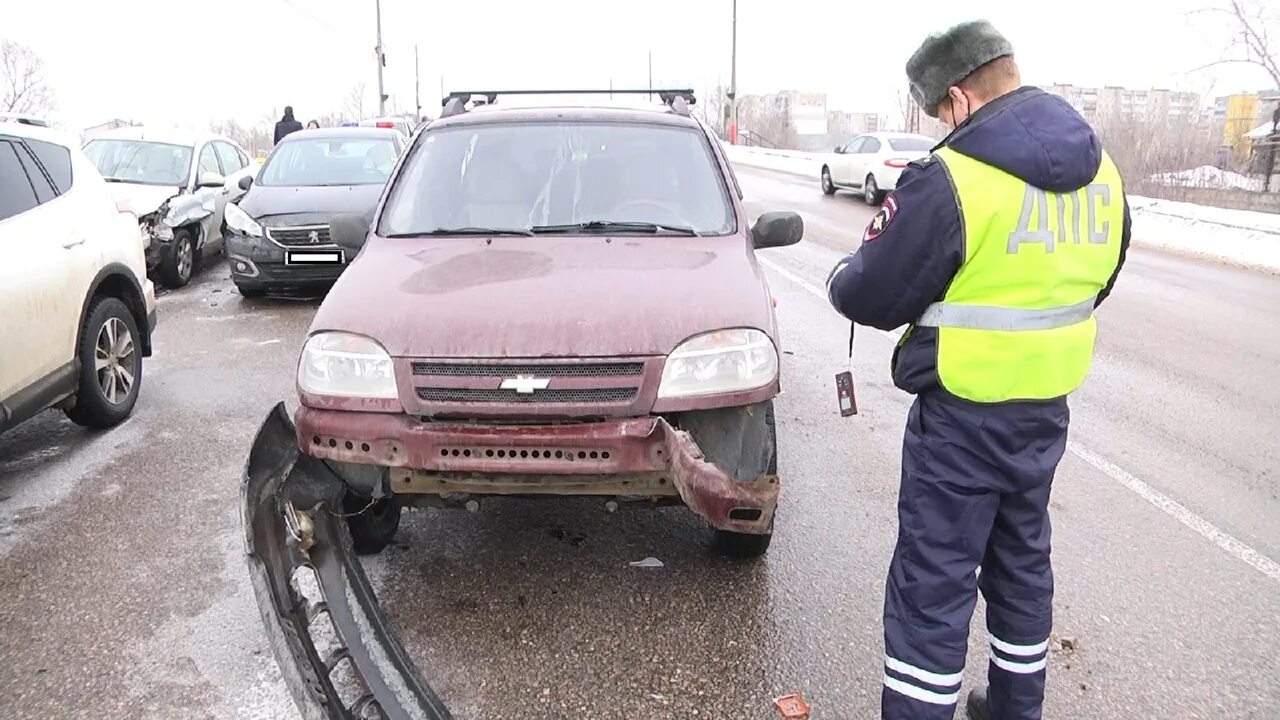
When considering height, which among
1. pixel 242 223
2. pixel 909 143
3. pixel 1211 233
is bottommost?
pixel 1211 233

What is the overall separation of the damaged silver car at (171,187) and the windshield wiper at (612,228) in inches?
273

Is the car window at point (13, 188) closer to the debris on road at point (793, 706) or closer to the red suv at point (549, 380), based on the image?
the red suv at point (549, 380)

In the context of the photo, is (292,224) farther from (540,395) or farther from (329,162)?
(540,395)

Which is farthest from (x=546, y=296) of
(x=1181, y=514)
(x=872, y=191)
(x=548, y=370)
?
(x=872, y=191)

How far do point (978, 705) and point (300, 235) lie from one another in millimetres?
7558

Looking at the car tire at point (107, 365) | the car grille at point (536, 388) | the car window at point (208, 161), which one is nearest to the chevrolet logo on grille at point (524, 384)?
the car grille at point (536, 388)

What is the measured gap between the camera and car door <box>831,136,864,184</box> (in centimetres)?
2012

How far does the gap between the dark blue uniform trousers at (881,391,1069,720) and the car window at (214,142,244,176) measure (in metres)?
11.3

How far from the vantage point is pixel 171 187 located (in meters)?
10.0

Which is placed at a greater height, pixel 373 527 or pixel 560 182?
pixel 560 182

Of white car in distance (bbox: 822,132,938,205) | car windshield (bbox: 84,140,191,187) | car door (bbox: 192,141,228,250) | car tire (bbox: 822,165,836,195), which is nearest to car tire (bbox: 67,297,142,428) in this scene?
car door (bbox: 192,141,228,250)

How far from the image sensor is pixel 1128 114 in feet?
Answer: 103

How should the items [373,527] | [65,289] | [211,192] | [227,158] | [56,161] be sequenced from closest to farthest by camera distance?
1. [373,527]
2. [65,289]
3. [56,161]
4. [211,192]
5. [227,158]

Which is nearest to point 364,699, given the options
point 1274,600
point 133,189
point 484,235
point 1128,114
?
point 484,235
